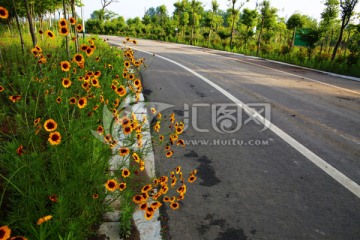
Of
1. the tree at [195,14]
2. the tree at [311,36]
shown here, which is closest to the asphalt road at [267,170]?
the tree at [311,36]

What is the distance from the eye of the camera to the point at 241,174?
3686 mm

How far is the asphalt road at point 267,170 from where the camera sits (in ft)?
8.94

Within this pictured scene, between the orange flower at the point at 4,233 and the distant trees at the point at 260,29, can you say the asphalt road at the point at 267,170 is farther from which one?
the distant trees at the point at 260,29

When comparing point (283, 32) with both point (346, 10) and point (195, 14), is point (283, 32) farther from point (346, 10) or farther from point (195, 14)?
point (346, 10)

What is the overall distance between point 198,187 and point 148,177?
2.14 ft

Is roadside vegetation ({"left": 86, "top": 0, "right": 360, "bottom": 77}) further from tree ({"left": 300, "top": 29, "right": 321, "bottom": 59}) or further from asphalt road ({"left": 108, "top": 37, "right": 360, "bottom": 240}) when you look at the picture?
asphalt road ({"left": 108, "top": 37, "right": 360, "bottom": 240})

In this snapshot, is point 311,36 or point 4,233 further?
point 311,36

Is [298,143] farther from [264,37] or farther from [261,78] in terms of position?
[264,37]

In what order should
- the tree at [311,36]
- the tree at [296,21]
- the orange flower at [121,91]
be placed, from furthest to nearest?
the tree at [296,21] < the tree at [311,36] < the orange flower at [121,91]

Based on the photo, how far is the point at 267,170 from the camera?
149 inches

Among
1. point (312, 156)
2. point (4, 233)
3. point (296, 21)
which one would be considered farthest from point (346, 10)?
point (4, 233)

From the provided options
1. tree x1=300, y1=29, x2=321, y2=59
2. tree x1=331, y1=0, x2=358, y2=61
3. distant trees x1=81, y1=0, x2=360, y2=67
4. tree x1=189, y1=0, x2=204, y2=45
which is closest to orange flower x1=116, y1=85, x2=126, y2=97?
distant trees x1=81, y1=0, x2=360, y2=67

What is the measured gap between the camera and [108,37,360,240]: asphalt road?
2725 mm

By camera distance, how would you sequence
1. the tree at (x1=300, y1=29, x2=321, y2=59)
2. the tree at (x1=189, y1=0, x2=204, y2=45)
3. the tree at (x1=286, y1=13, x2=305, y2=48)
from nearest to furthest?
the tree at (x1=300, y1=29, x2=321, y2=59) → the tree at (x1=286, y1=13, x2=305, y2=48) → the tree at (x1=189, y1=0, x2=204, y2=45)
